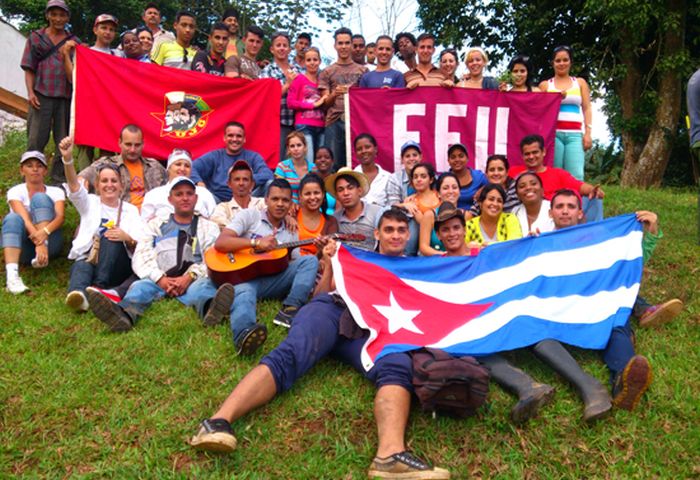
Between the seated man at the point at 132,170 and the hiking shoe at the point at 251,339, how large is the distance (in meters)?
2.88

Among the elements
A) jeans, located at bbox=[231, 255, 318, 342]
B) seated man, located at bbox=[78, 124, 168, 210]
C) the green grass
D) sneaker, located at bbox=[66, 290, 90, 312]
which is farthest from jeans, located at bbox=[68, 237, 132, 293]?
jeans, located at bbox=[231, 255, 318, 342]

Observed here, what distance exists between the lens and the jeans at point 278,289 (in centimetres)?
475

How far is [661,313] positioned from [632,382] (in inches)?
54.8

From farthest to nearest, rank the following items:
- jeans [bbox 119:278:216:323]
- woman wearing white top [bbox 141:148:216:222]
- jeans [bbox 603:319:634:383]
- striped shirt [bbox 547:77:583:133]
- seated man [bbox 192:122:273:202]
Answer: striped shirt [bbox 547:77:583:133] → seated man [bbox 192:122:273:202] → woman wearing white top [bbox 141:148:216:222] → jeans [bbox 119:278:216:323] → jeans [bbox 603:319:634:383]

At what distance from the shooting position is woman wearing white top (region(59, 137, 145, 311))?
578cm

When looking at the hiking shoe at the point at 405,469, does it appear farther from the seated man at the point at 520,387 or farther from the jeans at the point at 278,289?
the jeans at the point at 278,289

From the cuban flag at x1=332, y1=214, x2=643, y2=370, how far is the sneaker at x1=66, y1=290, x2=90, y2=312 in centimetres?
230

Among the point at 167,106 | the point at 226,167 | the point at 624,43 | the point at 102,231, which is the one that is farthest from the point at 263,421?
the point at 624,43

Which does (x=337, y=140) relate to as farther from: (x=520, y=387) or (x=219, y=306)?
(x=520, y=387)

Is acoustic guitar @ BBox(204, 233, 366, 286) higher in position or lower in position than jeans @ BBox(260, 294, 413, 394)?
higher

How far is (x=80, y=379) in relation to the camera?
4293 millimetres

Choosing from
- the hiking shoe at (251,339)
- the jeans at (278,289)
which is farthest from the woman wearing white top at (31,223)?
the hiking shoe at (251,339)

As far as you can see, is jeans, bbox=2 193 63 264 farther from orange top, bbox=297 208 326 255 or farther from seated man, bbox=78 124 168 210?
orange top, bbox=297 208 326 255

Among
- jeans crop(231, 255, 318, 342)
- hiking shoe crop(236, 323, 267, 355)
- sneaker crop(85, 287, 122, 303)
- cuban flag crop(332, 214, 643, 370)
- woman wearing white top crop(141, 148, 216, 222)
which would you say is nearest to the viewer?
cuban flag crop(332, 214, 643, 370)
